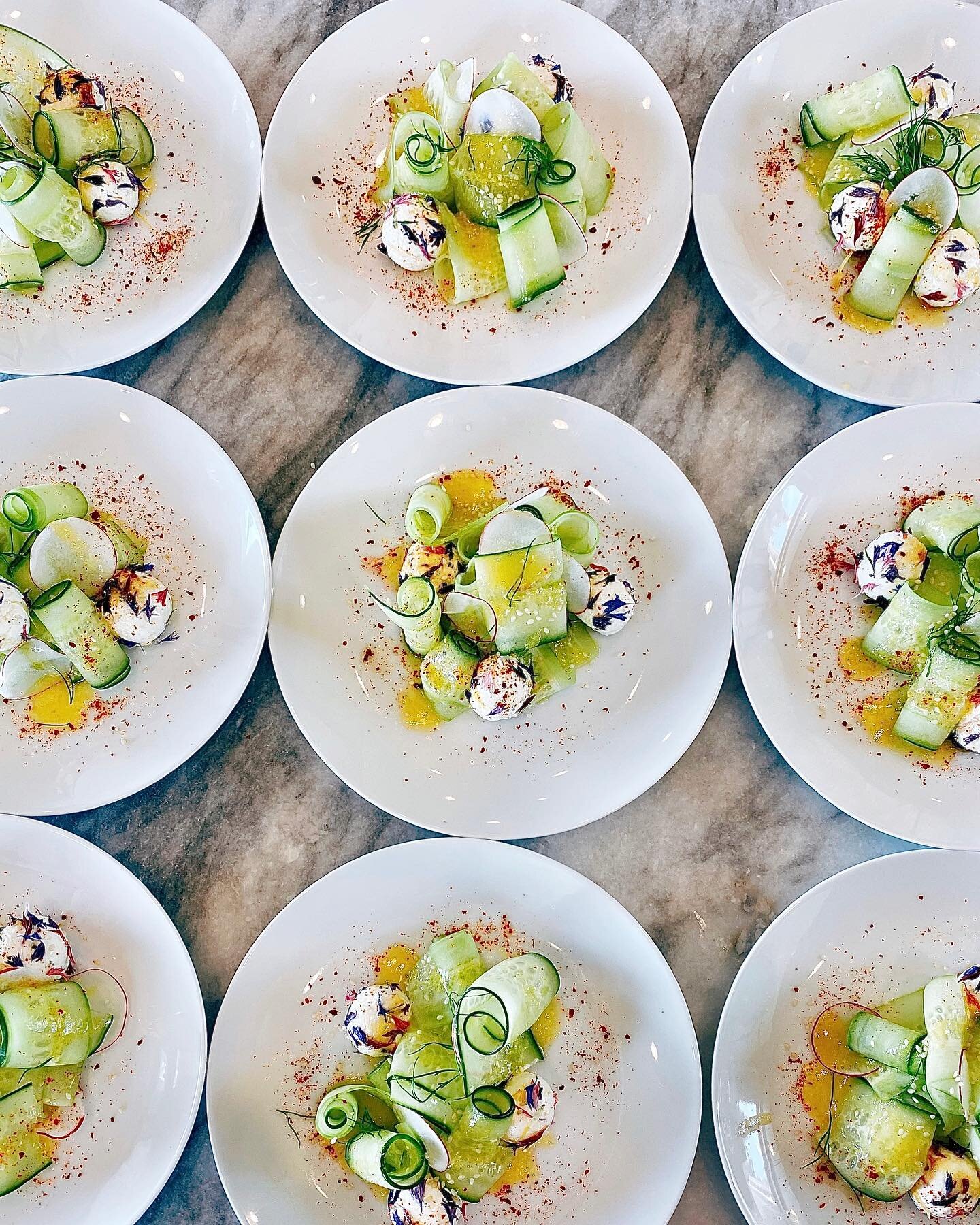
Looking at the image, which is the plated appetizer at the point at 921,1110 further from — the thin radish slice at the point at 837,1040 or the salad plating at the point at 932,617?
the salad plating at the point at 932,617

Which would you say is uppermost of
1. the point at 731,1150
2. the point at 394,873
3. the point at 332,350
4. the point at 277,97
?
the point at 277,97

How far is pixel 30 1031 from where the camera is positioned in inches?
88.7

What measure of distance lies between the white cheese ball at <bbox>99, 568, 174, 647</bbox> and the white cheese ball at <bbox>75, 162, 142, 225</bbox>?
94 cm

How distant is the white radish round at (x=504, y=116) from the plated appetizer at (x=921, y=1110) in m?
2.36

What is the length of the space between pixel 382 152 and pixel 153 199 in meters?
0.62

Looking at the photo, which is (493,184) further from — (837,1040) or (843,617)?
(837,1040)

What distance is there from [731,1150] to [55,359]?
2.61 meters

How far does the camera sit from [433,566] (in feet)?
7.96

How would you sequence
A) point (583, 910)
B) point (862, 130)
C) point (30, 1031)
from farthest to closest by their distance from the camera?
1. point (862, 130)
2. point (583, 910)
3. point (30, 1031)

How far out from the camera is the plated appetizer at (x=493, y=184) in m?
2.42

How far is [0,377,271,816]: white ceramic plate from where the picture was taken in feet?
7.86

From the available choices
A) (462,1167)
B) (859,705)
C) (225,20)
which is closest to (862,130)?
(859,705)

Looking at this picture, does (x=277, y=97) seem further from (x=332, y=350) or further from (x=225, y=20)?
(x=332, y=350)

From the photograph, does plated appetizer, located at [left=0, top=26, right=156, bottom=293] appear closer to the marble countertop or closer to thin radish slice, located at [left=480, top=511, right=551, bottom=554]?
the marble countertop
